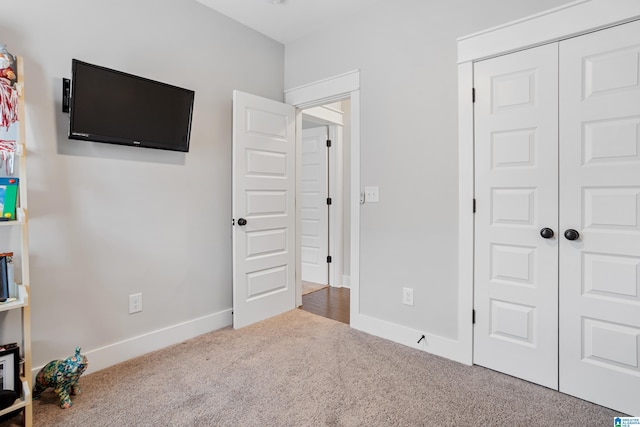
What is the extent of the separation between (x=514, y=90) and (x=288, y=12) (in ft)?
6.07

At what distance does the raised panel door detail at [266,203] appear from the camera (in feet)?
9.48

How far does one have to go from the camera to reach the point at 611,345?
1750 mm

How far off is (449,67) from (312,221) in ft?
8.72

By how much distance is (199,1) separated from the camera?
8.48 ft

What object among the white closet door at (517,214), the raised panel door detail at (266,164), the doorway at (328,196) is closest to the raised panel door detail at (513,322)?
the white closet door at (517,214)

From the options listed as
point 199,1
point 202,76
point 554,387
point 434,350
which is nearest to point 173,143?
point 202,76

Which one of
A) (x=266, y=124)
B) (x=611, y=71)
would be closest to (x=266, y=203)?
(x=266, y=124)

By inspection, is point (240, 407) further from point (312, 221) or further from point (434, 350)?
Result: point (312, 221)

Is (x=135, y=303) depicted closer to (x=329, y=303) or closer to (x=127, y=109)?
(x=127, y=109)

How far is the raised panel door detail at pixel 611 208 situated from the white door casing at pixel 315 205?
288 centimetres

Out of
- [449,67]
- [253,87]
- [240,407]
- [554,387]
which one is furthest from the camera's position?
[253,87]

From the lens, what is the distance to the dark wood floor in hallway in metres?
3.21

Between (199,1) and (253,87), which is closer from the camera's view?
(199,1)

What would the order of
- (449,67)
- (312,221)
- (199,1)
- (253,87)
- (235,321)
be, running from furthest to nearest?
(312,221) < (253,87) < (235,321) < (199,1) < (449,67)
